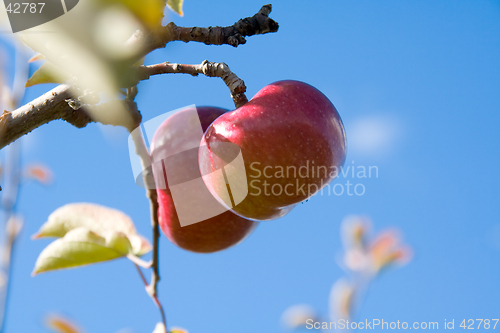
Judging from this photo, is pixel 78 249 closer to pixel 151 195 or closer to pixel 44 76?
pixel 151 195

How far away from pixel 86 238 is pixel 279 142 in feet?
1.66

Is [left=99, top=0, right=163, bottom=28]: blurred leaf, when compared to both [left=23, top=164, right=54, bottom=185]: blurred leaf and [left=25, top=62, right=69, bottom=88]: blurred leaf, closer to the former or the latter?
[left=25, top=62, right=69, bottom=88]: blurred leaf

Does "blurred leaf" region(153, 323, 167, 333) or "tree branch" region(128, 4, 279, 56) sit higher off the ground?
"tree branch" region(128, 4, 279, 56)

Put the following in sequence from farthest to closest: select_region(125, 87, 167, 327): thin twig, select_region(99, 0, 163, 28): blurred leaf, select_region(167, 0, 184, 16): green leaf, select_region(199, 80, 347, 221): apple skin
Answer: select_region(167, 0, 184, 16): green leaf → select_region(125, 87, 167, 327): thin twig → select_region(199, 80, 347, 221): apple skin → select_region(99, 0, 163, 28): blurred leaf

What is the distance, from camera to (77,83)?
597 mm

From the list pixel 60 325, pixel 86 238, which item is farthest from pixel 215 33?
pixel 60 325

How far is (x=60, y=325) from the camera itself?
4.26 ft

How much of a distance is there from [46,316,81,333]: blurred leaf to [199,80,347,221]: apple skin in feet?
2.74

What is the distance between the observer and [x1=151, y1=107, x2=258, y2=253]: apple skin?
1.08 meters

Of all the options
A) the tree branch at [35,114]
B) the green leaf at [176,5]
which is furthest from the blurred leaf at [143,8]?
the green leaf at [176,5]

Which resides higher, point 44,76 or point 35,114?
point 44,76

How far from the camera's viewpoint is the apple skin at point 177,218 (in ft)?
3.53

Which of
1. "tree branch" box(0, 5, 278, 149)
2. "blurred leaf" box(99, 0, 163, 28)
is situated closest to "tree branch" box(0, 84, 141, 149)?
"tree branch" box(0, 5, 278, 149)

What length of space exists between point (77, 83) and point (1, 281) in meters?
0.76
